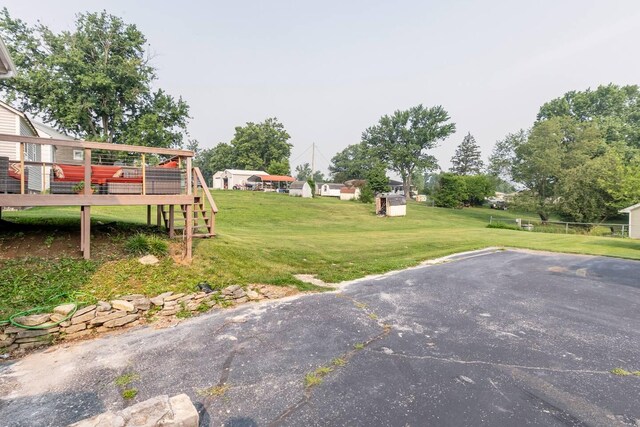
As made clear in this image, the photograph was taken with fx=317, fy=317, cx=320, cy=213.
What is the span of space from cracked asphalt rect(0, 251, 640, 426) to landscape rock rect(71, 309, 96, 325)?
0.52m

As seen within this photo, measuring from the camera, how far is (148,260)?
22.8 ft

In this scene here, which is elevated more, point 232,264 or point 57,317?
point 232,264

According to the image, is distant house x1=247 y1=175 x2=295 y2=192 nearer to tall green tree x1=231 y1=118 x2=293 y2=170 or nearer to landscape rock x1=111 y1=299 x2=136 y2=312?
tall green tree x1=231 y1=118 x2=293 y2=170

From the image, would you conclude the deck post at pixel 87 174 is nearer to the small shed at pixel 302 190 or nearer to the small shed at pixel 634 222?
the small shed at pixel 634 222

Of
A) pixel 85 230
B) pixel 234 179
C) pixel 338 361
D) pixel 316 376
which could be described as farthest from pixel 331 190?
pixel 316 376

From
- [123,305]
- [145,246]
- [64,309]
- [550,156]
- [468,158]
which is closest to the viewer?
[64,309]

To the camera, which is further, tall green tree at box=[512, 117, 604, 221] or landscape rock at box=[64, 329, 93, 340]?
tall green tree at box=[512, 117, 604, 221]

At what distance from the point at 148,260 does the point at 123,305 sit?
1609 millimetres

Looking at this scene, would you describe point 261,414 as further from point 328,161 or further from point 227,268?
point 328,161

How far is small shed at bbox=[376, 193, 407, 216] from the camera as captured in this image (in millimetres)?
32875

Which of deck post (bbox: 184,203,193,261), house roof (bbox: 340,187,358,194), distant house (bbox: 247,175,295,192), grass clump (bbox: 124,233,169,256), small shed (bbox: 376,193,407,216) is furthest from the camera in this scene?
house roof (bbox: 340,187,358,194)

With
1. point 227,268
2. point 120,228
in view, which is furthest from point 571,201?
point 120,228

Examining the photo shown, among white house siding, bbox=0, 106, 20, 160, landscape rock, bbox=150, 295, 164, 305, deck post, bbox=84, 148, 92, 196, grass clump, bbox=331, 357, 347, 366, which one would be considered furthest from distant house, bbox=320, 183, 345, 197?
grass clump, bbox=331, 357, 347, 366

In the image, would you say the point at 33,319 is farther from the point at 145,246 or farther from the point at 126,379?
the point at 145,246
